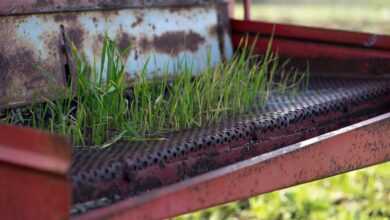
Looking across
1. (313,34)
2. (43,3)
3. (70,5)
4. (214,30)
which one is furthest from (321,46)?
(43,3)

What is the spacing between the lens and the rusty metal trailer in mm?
1244

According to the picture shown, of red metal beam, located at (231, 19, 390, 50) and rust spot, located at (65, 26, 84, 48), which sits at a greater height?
rust spot, located at (65, 26, 84, 48)

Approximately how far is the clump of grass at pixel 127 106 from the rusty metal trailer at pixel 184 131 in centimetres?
9

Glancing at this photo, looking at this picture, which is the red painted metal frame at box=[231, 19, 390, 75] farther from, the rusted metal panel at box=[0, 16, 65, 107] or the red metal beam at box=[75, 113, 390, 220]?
the rusted metal panel at box=[0, 16, 65, 107]

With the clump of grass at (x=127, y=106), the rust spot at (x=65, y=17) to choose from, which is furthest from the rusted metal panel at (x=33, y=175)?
the rust spot at (x=65, y=17)

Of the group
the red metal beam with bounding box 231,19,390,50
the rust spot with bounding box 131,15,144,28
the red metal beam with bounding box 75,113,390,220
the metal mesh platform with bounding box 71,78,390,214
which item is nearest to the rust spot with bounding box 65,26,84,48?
the rust spot with bounding box 131,15,144,28

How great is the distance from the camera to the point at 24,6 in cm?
221

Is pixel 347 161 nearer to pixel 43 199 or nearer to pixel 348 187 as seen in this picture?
pixel 43 199

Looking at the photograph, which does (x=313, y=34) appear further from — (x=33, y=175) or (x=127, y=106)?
(x=33, y=175)

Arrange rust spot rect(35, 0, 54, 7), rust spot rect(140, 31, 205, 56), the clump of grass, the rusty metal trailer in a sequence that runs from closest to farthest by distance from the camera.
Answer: the rusty metal trailer
the clump of grass
rust spot rect(35, 0, 54, 7)
rust spot rect(140, 31, 205, 56)

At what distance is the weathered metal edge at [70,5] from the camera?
2168 mm

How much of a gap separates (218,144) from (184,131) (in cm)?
23

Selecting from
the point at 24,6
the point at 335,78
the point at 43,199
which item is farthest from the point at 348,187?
the point at 43,199

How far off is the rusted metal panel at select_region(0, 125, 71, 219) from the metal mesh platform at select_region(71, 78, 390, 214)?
0.14 meters
